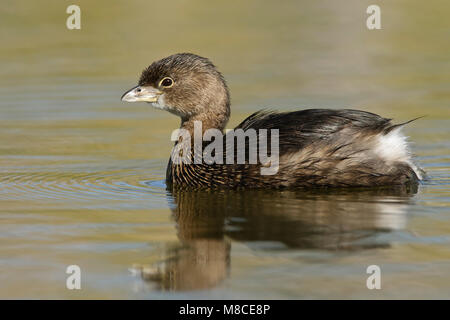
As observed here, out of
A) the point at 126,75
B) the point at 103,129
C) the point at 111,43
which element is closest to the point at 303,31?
the point at 111,43

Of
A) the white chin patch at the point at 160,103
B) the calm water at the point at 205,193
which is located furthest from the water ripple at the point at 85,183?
the white chin patch at the point at 160,103

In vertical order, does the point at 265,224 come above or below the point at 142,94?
below

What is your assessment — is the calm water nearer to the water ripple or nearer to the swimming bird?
the water ripple

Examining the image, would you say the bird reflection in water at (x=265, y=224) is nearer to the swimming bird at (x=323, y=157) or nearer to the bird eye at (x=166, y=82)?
the swimming bird at (x=323, y=157)

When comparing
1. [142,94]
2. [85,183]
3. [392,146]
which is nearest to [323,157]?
[392,146]

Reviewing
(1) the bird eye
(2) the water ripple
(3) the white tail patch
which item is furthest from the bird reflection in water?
(1) the bird eye

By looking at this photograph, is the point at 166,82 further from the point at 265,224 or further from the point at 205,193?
the point at 265,224

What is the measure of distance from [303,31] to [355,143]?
12.3 meters

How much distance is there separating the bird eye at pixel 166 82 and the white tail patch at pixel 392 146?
7.62 feet

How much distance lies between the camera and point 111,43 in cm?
1992

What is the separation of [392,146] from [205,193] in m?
1.85

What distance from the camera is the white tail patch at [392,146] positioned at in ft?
28.9

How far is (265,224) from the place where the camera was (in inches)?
300
